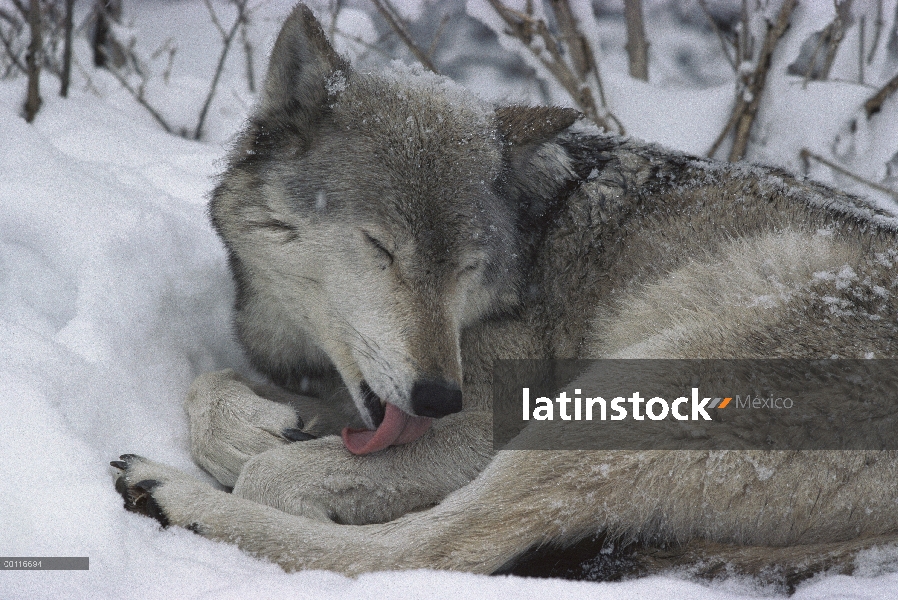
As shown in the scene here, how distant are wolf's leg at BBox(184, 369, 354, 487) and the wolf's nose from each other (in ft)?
2.52

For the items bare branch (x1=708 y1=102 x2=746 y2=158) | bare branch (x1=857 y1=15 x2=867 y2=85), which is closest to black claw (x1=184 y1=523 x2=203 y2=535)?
bare branch (x1=708 y1=102 x2=746 y2=158)

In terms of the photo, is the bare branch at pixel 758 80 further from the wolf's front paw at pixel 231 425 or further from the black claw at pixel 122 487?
the black claw at pixel 122 487

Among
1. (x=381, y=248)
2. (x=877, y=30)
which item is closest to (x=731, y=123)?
(x=877, y=30)

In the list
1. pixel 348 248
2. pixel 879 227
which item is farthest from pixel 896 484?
pixel 348 248

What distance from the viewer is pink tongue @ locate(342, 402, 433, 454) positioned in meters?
2.90

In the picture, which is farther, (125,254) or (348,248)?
(125,254)

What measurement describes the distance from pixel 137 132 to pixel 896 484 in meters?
5.18

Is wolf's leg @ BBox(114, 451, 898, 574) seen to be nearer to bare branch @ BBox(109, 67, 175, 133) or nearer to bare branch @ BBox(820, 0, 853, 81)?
bare branch @ BBox(820, 0, 853, 81)

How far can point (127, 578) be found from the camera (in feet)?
6.85

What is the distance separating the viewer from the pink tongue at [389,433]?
2.90 metres

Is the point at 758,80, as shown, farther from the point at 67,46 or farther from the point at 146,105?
the point at 67,46

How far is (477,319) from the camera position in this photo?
10.9 ft

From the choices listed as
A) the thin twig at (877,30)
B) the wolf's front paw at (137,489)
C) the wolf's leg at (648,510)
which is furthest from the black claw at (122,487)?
the thin twig at (877,30)

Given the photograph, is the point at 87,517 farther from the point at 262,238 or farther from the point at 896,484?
the point at 896,484
